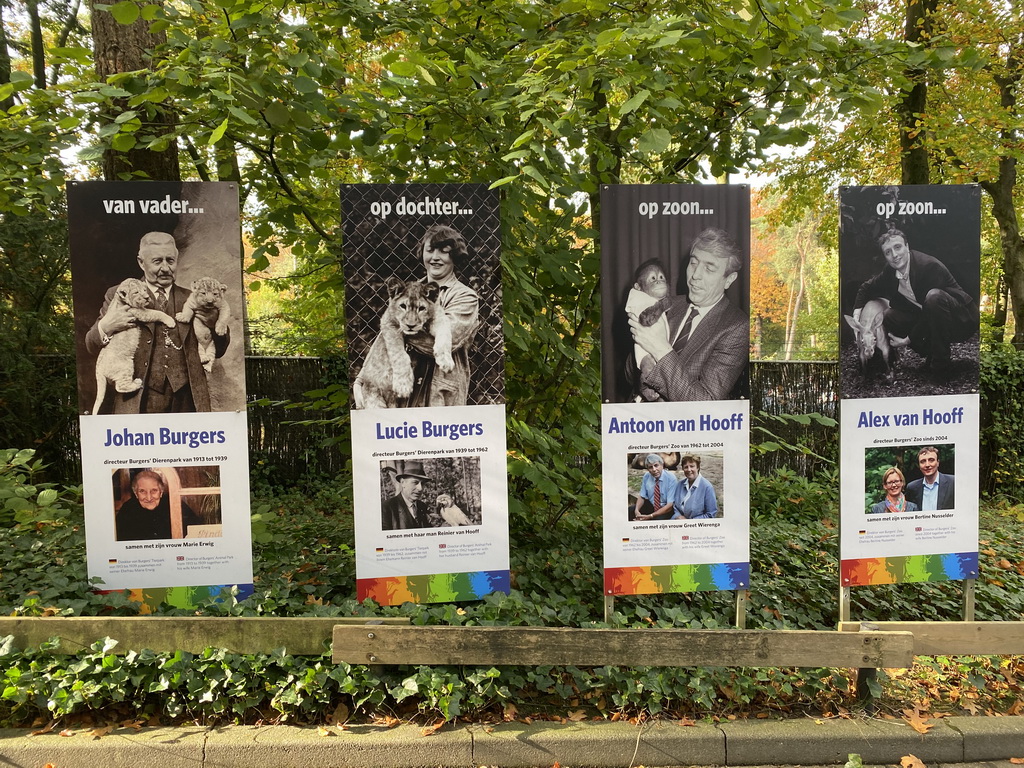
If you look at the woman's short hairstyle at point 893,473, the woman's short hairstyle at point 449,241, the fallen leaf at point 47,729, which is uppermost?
the woman's short hairstyle at point 449,241

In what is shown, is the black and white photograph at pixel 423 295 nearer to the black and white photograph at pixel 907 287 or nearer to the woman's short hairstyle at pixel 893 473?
the black and white photograph at pixel 907 287

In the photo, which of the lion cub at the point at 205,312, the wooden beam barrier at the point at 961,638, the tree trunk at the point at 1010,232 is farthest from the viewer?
the tree trunk at the point at 1010,232

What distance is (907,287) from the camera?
455 centimetres

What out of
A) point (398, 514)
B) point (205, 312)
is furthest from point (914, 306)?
point (205, 312)

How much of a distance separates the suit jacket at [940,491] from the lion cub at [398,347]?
305 centimetres

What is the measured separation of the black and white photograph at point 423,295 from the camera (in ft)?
13.7

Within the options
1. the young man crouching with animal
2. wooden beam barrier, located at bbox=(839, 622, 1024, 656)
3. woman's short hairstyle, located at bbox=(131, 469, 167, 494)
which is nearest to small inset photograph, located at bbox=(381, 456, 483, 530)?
woman's short hairstyle, located at bbox=(131, 469, 167, 494)

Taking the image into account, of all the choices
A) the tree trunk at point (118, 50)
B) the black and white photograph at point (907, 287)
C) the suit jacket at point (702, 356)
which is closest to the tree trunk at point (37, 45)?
the tree trunk at point (118, 50)

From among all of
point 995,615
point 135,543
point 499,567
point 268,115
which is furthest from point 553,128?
point 995,615

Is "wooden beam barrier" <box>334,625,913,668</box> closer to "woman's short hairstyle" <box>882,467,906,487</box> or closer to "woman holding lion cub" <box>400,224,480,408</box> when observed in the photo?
"woman's short hairstyle" <box>882,467,906,487</box>

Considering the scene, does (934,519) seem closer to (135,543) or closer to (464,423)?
(464,423)

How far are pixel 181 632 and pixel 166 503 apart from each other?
78 cm

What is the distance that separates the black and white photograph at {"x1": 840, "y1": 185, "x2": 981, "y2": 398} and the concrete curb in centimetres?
198

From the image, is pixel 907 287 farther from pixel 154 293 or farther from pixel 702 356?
pixel 154 293
